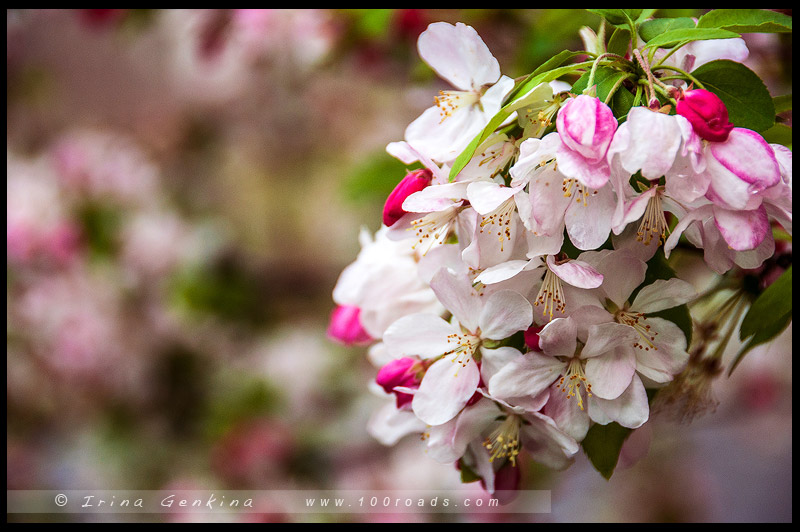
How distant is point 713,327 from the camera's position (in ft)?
1.84

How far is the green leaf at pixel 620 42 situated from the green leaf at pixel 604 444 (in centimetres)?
27

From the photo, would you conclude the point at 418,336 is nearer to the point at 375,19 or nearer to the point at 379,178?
the point at 379,178

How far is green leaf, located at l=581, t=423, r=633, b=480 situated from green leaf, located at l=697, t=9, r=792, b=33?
0.29 m

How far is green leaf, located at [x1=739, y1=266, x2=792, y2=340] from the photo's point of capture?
0.43m

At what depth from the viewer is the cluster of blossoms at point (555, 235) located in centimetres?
35

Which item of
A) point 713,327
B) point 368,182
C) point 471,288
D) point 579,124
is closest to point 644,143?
point 579,124

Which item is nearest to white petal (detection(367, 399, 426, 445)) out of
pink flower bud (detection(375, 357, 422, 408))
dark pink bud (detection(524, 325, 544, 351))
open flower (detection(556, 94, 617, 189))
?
pink flower bud (detection(375, 357, 422, 408))

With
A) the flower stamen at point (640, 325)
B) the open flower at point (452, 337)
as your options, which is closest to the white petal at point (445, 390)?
the open flower at point (452, 337)

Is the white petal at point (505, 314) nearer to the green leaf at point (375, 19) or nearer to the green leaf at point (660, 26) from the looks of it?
the green leaf at point (660, 26)

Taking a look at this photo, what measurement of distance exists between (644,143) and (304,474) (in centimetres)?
136

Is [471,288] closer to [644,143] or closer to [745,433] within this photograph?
[644,143]

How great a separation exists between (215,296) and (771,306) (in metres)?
1.37

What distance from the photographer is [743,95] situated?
406 millimetres

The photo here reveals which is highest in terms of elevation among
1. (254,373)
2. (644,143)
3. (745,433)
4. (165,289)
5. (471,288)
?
(644,143)
